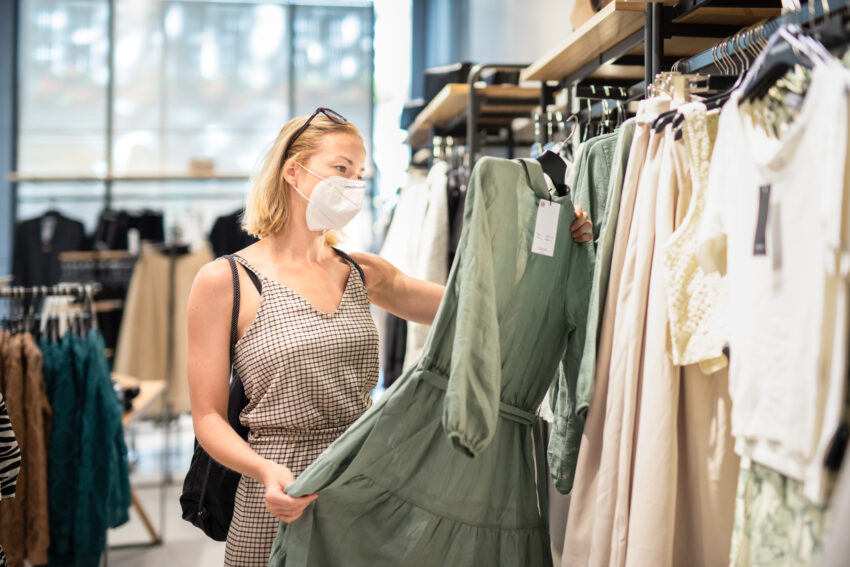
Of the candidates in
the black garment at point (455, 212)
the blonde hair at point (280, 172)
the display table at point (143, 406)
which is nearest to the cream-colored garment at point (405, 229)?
the black garment at point (455, 212)

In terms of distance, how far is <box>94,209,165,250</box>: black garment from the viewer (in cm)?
598

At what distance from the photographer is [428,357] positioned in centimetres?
147

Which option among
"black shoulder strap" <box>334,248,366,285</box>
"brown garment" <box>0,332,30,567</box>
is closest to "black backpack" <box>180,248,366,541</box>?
"black shoulder strap" <box>334,248,366,285</box>

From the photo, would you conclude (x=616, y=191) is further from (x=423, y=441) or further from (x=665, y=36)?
(x=423, y=441)

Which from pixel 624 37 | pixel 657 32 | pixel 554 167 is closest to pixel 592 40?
pixel 624 37

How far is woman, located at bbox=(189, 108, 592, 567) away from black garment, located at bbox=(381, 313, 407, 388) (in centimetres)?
164

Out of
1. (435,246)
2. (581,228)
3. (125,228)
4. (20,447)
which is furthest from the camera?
(125,228)

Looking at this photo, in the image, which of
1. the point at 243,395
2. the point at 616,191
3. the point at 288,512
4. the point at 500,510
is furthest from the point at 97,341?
the point at 616,191

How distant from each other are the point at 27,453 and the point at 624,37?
2.27 m

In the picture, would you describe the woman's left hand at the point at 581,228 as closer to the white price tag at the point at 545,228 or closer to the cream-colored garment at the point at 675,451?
the white price tag at the point at 545,228

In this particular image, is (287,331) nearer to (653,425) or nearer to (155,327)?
(653,425)

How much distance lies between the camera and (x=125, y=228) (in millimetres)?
6008

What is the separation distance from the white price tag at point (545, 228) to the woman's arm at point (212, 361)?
2.30ft

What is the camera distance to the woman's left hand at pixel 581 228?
1.60 m
